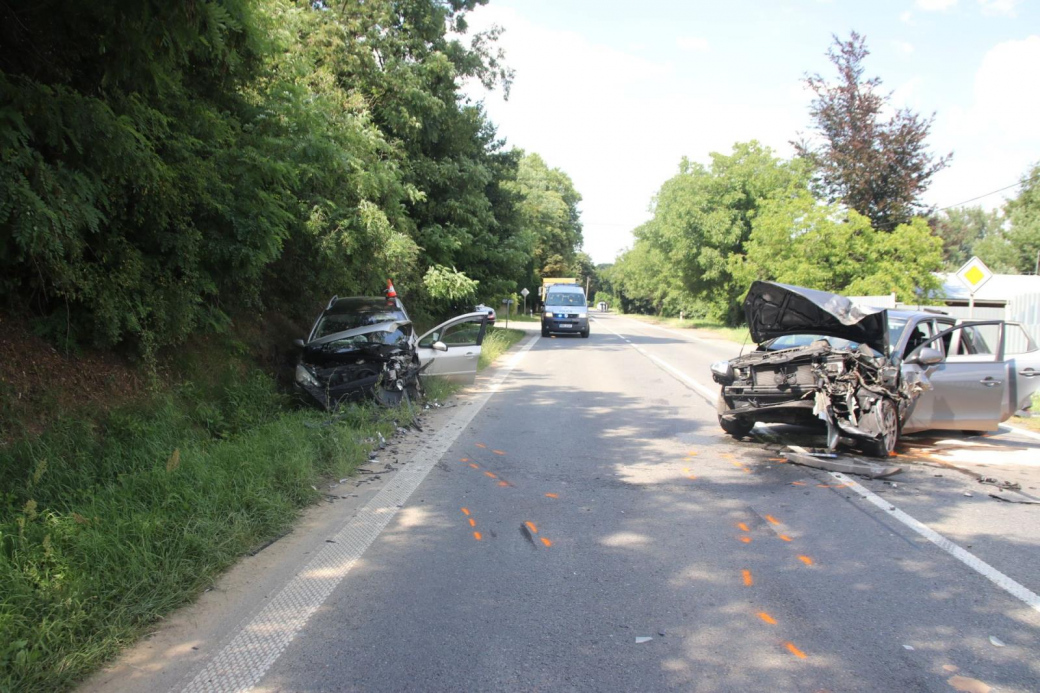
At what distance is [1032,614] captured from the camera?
3715mm

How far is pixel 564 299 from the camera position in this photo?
3288 centimetres

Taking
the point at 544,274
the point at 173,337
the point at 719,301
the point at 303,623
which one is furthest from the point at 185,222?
the point at 544,274

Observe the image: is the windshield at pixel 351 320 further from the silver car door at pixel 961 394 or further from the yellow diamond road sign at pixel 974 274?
the yellow diamond road sign at pixel 974 274

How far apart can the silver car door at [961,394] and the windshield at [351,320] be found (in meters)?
7.25

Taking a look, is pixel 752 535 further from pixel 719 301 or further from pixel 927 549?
pixel 719 301

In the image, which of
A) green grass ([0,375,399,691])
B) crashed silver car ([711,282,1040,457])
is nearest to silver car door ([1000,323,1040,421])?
crashed silver car ([711,282,1040,457])

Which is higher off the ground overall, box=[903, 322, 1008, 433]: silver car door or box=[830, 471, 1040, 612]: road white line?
box=[903, 322, 1008, 433]: silver car door

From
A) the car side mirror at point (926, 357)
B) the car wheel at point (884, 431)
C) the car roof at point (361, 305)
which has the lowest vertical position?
the car wheel at point (884, 431)

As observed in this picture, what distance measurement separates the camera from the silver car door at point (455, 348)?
1155cm

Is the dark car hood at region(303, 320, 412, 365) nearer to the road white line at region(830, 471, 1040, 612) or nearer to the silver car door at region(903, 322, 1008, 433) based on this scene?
the road white line at region(830, 471, 1040, 612)

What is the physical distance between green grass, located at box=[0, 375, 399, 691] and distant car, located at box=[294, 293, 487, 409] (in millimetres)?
1095

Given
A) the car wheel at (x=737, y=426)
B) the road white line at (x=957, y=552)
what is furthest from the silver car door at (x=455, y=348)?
the road white line at (x=957, y=552)

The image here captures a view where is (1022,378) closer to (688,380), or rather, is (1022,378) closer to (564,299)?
(688,380)

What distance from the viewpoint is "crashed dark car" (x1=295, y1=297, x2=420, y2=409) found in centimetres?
927
